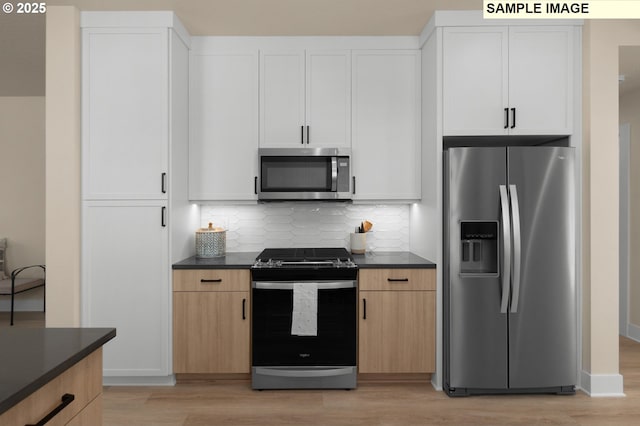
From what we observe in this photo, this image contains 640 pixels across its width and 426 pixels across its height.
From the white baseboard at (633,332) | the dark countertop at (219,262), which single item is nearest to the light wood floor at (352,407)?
the dark countertop at (219,262)

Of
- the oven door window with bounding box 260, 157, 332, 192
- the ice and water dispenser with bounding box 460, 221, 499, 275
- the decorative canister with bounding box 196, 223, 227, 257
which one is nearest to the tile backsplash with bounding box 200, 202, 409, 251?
the decorative canister with bounding box 196, 223, 227, 257

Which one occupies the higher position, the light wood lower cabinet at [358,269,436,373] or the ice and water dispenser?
the ice and water dispenser

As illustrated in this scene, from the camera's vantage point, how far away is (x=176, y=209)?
10.3 feet

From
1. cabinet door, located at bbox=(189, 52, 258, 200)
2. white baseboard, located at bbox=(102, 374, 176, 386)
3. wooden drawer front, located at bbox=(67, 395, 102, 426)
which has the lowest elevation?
white baseboard, located at bbox=(102, 374, 176, 386)

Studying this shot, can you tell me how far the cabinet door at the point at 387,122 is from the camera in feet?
11.2

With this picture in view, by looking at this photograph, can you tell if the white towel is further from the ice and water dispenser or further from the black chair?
the black chair

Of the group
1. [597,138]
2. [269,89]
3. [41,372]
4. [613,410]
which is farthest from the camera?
[269,89]

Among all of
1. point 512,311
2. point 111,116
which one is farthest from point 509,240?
point 111,116

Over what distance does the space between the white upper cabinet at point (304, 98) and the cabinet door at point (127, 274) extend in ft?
3.66

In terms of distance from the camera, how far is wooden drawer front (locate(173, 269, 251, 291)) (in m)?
3.04

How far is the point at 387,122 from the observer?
3.41m

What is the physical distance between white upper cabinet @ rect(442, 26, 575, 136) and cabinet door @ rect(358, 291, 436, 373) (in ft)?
4.15

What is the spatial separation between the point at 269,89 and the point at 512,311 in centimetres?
246

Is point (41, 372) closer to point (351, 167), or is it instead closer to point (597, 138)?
point (351, 167)
